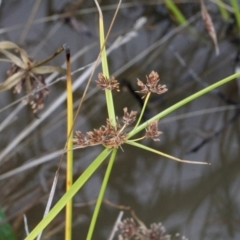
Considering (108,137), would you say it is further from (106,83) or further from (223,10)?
(223,10)

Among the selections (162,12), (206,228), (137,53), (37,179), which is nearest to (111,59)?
(137,53)

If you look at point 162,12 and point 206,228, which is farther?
point 162,12

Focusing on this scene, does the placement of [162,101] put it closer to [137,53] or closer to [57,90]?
[137,53]

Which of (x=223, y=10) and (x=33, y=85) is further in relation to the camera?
(x=223, y=10)

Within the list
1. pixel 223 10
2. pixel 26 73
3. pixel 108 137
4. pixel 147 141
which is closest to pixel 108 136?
pixel 108 137

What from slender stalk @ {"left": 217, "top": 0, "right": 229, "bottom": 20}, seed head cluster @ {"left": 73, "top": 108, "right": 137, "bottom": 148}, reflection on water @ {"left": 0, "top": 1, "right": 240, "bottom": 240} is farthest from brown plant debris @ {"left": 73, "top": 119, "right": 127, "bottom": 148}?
slender stalk @ {"left": 217, "top": 0, "right": 229, "bottom": 20}


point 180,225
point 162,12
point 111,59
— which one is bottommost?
point 180,225

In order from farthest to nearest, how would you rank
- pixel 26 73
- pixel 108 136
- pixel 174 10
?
pixel 174 10
pixel 26 73
pixel 108 136

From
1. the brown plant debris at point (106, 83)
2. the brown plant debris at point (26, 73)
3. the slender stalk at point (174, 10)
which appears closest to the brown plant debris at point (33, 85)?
the brown plant debris at point (26, 73)

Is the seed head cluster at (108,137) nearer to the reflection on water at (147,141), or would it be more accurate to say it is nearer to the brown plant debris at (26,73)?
the brown plant debris at (26,73)
